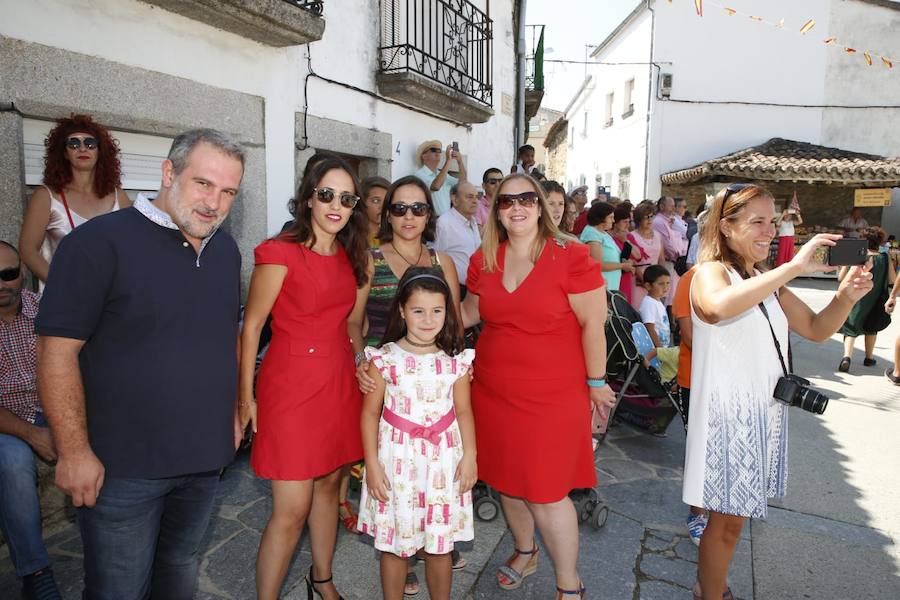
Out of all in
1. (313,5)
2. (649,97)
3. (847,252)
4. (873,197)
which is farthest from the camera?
(649,97)

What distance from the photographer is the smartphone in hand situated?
2109 millimetres

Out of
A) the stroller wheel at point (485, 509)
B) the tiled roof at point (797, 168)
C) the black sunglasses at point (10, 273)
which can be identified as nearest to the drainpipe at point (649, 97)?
the tiled roof at point (797, 168)

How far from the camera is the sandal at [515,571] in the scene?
2839mm

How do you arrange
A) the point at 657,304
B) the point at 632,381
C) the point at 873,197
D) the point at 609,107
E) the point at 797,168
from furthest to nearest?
the point at 609,107, the point at 873,197, the point at 797,168, the point at 657,304, the point at 632,381

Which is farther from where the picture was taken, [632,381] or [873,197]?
[873,197]

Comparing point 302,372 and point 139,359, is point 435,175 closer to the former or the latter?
point 302,372

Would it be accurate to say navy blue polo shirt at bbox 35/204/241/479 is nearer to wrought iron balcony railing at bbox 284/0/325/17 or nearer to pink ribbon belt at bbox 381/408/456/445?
pink ribbon belt at bbox 381/408/456/445

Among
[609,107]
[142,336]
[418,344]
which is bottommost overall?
[418,344]

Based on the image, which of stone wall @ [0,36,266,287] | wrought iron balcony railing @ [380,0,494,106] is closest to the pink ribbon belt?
stone wall @ [0,36,266,287]

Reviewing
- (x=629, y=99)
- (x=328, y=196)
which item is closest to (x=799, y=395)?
(x=328, y=196)

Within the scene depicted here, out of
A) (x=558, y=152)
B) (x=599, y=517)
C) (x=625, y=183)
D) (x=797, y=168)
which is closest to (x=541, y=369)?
(x=599, y=517)

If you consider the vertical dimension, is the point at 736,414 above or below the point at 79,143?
below

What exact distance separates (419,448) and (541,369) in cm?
60

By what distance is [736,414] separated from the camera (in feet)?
7.64
